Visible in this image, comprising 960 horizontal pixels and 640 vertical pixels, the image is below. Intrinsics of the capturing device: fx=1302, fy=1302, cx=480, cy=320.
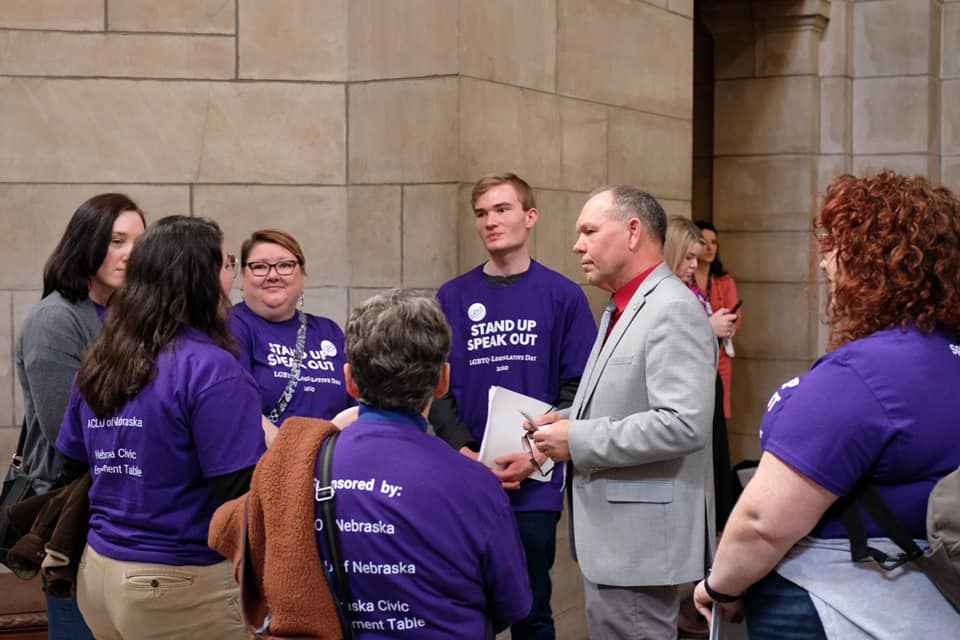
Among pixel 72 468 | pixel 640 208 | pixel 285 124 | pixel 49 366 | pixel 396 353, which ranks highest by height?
pixel 285 124

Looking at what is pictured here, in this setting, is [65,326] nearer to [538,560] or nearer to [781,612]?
[538,560]

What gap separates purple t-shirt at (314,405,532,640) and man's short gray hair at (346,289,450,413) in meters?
0.05

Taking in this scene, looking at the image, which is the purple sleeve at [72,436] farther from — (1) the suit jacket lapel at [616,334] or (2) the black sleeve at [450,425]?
(2) the black sleeve at [450,425]

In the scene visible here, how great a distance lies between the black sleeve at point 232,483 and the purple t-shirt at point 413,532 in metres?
0.63

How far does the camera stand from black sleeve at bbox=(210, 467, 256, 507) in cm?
314

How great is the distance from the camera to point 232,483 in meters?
3.14

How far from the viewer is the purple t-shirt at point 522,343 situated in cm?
479

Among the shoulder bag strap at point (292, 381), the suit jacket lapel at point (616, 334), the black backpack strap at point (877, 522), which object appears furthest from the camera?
the shoulder bag strap at point (292, 381)

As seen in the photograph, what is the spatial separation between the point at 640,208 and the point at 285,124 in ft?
7.28

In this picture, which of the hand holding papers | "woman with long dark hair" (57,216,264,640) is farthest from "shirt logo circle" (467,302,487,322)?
"woman with long dark hair" (57,216,264,640)

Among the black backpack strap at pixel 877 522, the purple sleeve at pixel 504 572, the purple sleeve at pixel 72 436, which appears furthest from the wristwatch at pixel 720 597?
the purple sleeve at pixel 72 436

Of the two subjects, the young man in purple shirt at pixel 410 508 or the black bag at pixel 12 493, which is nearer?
the young man in purple shirt at pixel 410 508

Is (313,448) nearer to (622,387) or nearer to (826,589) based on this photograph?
(826,589)

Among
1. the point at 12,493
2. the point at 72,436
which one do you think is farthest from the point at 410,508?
the point at 12,493
